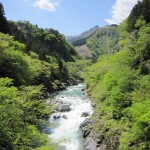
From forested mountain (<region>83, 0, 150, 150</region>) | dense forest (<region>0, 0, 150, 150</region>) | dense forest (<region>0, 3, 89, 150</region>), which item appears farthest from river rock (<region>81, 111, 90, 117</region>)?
dense forest (<region>0, 3, 89, 150</region>)

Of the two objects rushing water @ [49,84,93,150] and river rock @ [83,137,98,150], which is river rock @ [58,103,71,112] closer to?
rushing water @ [49,84,93,150]

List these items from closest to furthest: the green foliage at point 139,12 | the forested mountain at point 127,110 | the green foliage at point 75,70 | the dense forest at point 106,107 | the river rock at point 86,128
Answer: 1. the dense forest at point 106,107
2. the forested mountain at point 127,110
3. the river rock at point 86,128
4. the green foliage at point 139,12
5. the green foliage at point 75,70

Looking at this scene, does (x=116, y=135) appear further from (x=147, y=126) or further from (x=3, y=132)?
(x=3, y=132)

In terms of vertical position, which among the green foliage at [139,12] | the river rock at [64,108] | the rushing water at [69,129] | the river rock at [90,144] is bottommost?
the rushing water at [69,129]

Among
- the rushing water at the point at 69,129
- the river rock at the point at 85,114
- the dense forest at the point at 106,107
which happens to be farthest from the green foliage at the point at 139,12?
the river rock at the point at 85,114

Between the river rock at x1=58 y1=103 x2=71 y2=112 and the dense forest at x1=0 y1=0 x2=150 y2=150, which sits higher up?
the dense forest at x1=0 y1=0 x2=150 y2=150

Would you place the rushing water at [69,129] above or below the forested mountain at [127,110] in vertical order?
below

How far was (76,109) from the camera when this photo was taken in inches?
1865

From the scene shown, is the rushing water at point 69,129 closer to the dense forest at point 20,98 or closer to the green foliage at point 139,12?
the dense forest at point 20,98

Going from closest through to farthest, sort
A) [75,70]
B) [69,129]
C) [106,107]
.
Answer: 1. [106,107]
2. [69,129]
3. [75,70]

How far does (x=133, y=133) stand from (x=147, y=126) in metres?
1.55

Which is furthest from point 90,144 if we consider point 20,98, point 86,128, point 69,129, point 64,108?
point 64,108

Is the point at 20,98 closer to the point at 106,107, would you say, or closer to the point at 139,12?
the point at 106,107

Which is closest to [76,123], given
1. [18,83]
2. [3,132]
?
[18,83]
